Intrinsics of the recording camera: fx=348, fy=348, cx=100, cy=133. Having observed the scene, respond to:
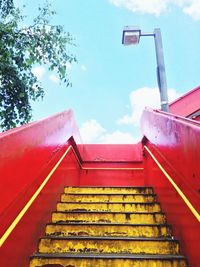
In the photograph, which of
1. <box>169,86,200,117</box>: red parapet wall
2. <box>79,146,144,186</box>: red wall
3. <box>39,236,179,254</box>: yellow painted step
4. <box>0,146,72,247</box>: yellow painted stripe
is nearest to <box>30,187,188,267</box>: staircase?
<box>39,236,179,254</box>: yellow painted step

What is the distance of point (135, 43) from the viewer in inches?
228

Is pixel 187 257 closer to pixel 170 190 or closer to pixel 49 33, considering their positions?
pixel 170 190

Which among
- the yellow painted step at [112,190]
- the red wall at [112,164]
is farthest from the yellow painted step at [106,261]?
the red wall at [112,164]

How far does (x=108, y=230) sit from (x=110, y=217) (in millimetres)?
317

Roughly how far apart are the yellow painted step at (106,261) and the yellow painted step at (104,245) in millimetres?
235

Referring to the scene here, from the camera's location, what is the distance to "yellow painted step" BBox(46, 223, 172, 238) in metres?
3.51

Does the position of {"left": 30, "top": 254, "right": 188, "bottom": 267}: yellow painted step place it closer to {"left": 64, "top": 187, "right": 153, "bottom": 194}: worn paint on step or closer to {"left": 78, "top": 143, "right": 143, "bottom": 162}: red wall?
{"left": 64, "top": 187, "right": 153, "bottom": 194}: worn paint on step

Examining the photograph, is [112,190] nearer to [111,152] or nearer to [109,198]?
[109,198]

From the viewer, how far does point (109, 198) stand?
4.51 m

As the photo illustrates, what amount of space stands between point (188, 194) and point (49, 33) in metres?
4.86

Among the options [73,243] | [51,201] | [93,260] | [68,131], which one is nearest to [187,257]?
[93,260]

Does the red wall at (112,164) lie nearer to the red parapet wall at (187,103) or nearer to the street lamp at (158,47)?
the red parapet wall at (187,103)

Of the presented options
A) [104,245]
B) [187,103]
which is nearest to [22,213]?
[104,245]

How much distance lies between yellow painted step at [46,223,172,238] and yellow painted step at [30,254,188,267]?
540 millimetres
